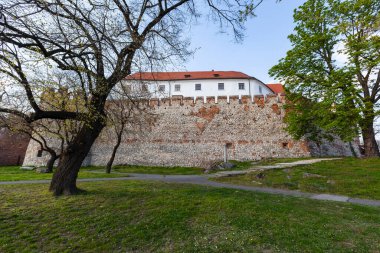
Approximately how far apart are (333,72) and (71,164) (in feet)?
46.6

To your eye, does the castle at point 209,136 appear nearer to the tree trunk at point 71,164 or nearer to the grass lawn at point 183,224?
the tree trunk at point 71,164

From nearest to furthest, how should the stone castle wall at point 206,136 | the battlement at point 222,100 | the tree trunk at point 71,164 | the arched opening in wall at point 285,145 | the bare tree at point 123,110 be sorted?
the tree trunk at point 71,164 < the bare tree at point 123,110 < the arched opening in wall at point 285,145 < the stone castle wall at point 206,136 < the battlement at point 222,100

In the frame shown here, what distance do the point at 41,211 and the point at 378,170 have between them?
43.7ft

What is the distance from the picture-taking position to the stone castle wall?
21703 mm

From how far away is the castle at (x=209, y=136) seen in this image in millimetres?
21703

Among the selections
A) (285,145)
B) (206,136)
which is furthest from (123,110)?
(285,145)

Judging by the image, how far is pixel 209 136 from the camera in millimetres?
22703

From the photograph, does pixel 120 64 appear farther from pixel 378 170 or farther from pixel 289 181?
pixel 378 170

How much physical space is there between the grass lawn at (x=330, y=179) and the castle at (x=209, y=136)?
845cm

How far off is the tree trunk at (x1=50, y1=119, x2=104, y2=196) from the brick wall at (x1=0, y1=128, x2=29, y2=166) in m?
24.4

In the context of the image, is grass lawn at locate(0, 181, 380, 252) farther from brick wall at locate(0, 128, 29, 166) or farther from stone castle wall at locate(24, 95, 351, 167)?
brick wall at locate(0, 128, 29, 166)

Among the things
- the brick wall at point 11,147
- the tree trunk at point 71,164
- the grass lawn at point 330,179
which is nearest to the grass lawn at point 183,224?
the tree trunk at point 71,164

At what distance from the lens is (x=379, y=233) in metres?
4.73

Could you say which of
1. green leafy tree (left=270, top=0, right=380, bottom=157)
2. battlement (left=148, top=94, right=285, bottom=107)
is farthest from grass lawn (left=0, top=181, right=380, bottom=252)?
battlement (left=148, top=94, right=285, bottom=107)
